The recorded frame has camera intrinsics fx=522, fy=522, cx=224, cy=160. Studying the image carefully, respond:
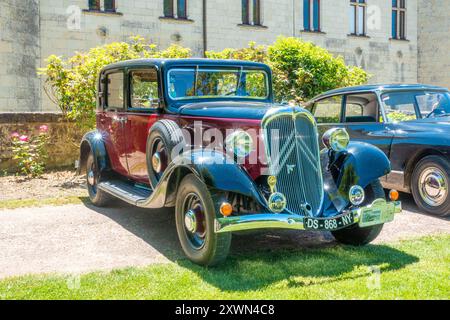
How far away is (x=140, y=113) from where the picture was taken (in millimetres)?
6141

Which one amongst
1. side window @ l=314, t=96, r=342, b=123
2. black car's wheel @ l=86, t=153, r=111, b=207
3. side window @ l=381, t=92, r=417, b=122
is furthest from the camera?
side window @ l=314, t=96, r=342, b=123

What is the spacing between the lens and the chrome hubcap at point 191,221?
4.54 m

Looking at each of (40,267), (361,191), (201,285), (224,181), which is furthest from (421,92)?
(40,267)

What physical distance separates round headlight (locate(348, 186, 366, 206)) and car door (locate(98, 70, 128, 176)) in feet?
9.73

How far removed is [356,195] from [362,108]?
10.8 feet

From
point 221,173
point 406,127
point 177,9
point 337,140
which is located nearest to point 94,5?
point 177,9

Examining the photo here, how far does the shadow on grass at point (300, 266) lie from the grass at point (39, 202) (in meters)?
3.51

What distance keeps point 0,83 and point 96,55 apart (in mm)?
4572

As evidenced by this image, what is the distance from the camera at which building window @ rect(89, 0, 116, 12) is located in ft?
49.0

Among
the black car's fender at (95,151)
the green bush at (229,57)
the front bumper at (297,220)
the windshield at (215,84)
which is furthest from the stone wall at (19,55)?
the front bumper at (297,220)

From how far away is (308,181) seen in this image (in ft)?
15.6

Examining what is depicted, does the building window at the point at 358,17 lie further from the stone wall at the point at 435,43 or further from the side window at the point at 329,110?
the side window at the point at 329,110

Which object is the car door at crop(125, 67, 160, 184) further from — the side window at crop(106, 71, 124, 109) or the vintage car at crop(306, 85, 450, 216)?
the vintage car at crop(306, 85, 450, 216)

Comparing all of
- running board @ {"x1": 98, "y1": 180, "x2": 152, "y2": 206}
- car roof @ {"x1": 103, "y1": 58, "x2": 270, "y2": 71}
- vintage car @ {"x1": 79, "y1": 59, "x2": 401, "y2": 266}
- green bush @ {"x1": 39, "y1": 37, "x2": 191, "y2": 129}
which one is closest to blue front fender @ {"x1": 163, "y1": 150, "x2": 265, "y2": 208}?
vintage car @ {"x1": 79, "y1": 59, "x2": 401, "y2": 266}
